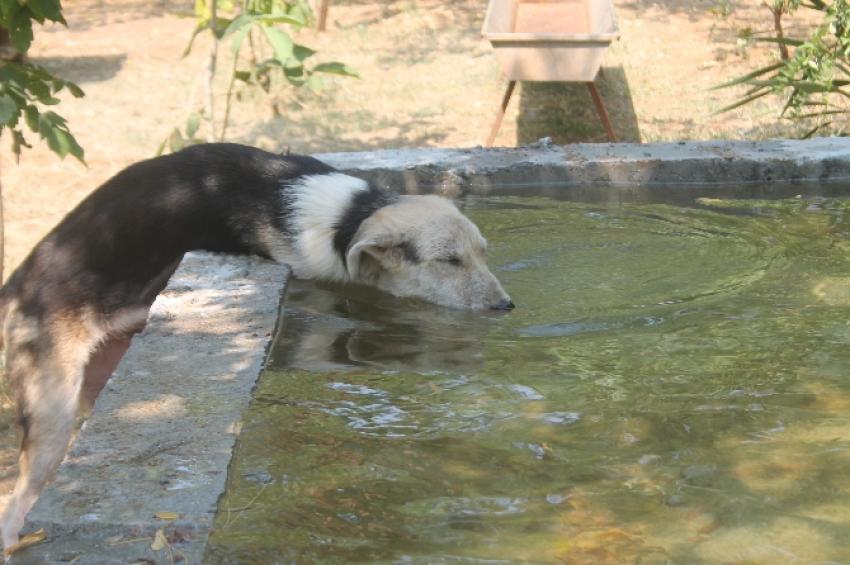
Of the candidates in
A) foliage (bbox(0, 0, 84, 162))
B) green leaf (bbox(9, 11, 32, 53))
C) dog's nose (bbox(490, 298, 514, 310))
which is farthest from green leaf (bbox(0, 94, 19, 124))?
dog's nose (bbox(490, 298, 514, 310))

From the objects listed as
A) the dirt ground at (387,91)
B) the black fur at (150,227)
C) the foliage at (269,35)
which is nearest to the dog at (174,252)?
the black fur at (150,227)

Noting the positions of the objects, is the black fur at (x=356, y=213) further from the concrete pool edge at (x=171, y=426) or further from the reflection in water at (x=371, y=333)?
the concrete pool edge at (x=171, y=426)

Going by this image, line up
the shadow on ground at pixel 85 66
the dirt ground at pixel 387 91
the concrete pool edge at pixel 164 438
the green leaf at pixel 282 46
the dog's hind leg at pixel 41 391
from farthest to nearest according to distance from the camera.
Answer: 1. the shadow on ground at pixel 85 66
2. the dirt ground at pixel 387 91
3. the green leaf at pixel 282 46
4. the dog's hind leg at pixel 41 391
5. the concrete pool edge at pixel 164 438

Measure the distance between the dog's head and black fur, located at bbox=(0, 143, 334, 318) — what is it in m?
0.42

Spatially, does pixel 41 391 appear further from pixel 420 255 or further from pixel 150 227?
pixel 420 255

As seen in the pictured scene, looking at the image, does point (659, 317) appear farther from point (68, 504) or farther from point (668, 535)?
point (68, 504)

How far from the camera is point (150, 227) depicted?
5.11 metres

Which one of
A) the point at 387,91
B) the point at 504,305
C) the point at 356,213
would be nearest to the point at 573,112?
the point at 387,91

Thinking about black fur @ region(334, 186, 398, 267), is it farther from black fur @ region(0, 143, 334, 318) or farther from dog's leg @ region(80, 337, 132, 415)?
dog's leg @ region(80, 337, 132, 415)

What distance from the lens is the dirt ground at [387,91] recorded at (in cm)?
1109

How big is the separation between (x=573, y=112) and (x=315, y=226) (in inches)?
289

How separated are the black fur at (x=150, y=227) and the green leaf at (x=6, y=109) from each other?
51cm

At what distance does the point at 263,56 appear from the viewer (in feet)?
46.0

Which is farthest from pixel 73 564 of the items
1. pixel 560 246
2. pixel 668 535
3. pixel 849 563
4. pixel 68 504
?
pixel 560 246
